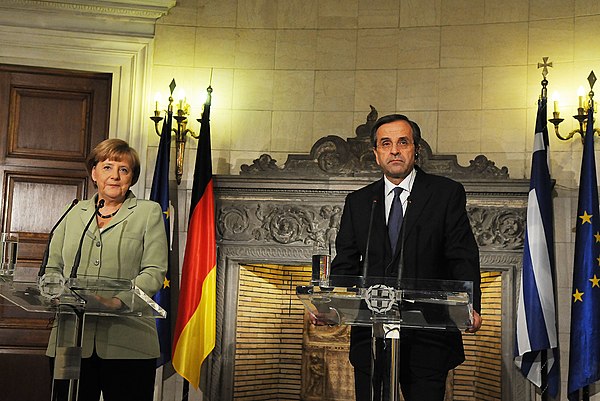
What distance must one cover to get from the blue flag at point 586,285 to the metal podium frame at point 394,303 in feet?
8.96

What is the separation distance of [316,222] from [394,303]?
317 centimetres

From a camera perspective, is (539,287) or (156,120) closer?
(539,287)

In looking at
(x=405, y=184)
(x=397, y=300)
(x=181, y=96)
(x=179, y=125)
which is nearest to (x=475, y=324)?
(x=397, y=300)

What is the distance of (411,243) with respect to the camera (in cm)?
316

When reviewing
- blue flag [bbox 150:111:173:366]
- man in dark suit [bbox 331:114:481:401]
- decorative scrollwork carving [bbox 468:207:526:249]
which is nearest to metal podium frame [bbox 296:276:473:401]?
man in dark suit [bbox 331:114:481:401]

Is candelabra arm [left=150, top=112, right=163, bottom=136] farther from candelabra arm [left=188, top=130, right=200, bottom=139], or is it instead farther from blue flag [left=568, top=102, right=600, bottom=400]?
blue flag [left=568, top=102, right=600, bottom=400]

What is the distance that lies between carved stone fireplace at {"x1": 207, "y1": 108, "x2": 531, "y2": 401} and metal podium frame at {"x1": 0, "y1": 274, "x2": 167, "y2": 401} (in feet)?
9.18

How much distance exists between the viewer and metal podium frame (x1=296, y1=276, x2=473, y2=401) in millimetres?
2531

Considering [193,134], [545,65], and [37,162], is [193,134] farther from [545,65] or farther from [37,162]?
[545,65]

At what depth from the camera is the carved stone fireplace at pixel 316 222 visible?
5477mm

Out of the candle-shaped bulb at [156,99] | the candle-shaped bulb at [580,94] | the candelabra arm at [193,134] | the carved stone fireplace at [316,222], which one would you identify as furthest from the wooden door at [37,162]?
the candle-shaped bulb at [580,94]

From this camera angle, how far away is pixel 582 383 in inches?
197

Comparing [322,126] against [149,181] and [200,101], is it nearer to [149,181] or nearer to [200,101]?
[200,101]

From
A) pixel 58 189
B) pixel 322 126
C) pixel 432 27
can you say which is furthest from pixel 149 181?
pixel 432 27
